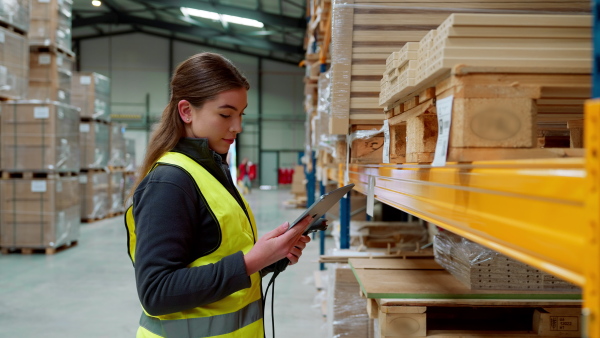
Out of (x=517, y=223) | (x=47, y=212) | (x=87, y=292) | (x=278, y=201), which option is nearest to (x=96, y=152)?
(x=47, y=212)

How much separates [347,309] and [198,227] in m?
2.03

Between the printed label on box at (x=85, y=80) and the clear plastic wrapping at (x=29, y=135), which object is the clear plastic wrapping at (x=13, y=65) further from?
the printed label on box at (x=85, y=80)

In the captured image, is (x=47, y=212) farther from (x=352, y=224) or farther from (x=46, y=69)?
(x=352, y=224)

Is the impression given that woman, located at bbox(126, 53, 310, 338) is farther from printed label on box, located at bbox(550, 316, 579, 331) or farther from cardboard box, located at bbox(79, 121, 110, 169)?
cardboard box, located at bbox(79, 121, 110, 169)

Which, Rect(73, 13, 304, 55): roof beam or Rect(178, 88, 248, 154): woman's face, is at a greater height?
Rect(73, 13, 304, 55): roof beam

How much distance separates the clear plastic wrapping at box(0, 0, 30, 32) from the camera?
25.2 ft

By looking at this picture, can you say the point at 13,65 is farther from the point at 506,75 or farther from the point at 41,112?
the point at 506,75

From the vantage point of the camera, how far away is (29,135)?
27.3 ft

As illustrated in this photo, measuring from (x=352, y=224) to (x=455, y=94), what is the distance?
3.72 m

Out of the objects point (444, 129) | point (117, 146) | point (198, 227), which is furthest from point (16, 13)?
point (444, 129)

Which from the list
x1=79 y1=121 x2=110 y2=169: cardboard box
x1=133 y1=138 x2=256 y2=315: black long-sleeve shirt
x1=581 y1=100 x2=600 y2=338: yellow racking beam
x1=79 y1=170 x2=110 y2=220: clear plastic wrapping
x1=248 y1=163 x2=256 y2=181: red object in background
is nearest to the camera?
x1=581 y1=100 x2=600 y2=338: yellow racking beam

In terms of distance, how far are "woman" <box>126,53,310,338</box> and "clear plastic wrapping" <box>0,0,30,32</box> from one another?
23.4ft

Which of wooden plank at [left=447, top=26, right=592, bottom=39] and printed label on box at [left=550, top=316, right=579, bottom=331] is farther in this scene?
printed label on box at [left=550, top=316, right=579, bottom=331]

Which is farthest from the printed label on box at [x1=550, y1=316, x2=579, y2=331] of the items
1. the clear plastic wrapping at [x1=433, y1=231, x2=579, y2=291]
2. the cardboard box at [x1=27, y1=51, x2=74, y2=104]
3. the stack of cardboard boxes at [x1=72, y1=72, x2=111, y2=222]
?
the stack of cardboard boxes at [x1=72, y1=72, x2=111, y2=222]
